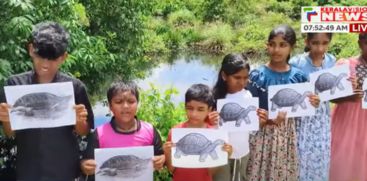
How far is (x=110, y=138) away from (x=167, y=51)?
711 inches

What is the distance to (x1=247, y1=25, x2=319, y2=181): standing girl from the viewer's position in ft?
10.6

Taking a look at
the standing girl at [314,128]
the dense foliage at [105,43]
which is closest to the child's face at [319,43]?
the standing girl at [314,128]

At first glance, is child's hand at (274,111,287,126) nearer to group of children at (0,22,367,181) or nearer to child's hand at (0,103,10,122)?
group of children at (0,22,367,181)

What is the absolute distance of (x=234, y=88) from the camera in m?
3.18

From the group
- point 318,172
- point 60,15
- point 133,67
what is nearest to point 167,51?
point 133,67

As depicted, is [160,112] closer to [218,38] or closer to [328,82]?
[328,82]

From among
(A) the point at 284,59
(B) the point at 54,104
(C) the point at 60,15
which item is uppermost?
(C) the point at 60,15

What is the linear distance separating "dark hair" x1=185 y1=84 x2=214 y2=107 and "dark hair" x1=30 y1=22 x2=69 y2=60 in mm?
729

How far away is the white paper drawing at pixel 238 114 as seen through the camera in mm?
3018

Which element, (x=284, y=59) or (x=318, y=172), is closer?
(x=284, y=59)

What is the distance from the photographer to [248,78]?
3219mm

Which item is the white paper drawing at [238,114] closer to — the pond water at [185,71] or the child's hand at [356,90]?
the child's hand at [356,90]

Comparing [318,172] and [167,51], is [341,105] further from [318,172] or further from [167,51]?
[167,51]

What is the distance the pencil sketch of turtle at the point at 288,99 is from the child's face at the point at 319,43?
0.34m
